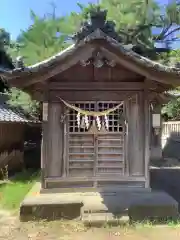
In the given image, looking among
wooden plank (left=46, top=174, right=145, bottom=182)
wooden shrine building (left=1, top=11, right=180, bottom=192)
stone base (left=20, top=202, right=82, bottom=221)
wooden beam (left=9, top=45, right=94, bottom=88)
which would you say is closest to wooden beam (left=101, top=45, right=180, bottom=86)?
wooden shrine building (left=1, top=11, right=180, bottom=192)

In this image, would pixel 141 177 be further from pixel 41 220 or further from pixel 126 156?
pixel 41 220

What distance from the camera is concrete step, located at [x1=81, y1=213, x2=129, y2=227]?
711 centimetres

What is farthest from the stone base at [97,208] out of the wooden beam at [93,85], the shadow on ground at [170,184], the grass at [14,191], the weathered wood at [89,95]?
the wooden beam at [93,85]

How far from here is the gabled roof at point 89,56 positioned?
8.05 meters

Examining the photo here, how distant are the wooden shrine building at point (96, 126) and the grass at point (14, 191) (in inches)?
66.8

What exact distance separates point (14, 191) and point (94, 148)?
4.26 m

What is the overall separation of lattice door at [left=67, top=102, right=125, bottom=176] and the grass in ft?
7.68

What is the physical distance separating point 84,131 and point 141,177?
6.83 feet

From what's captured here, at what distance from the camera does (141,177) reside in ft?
28.9

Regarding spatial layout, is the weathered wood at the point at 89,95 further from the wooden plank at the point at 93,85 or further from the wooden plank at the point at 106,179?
the wooden plank at the point at 106,179

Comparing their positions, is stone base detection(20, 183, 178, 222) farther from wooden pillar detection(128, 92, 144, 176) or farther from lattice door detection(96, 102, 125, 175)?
wooden pillar detection(128, 92, 144, 176)

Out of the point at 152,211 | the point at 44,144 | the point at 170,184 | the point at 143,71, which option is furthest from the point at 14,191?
the point at 143,71

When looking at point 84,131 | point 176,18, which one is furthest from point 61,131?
point 176,18

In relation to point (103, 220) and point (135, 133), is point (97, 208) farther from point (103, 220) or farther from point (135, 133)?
point (135, 133)
